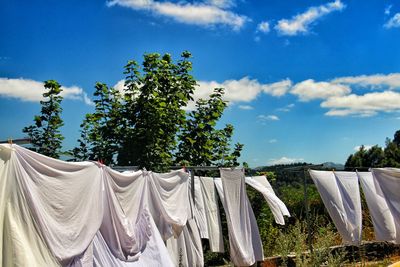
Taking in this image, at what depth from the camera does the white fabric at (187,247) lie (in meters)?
6.10

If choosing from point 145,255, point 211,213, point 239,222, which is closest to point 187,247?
point 211,213

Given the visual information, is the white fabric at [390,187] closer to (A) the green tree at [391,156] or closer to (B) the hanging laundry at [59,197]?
(B) the hanging laundry at [59,197]

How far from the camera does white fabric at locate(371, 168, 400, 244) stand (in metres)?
8.20

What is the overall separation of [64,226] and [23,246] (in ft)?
1.86

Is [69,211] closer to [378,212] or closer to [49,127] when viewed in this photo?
[49,127]

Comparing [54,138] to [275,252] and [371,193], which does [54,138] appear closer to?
[275,252]

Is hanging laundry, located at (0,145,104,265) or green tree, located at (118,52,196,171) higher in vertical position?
green tree, located at (118,52,196,171)

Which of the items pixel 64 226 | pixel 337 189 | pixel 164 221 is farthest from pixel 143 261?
Answer: pixel 337 189

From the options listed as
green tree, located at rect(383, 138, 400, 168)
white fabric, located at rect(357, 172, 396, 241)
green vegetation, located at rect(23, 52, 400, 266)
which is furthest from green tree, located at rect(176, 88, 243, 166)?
green tree, located at rect(383, 138, 400, 168)

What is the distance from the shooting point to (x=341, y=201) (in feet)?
25.3

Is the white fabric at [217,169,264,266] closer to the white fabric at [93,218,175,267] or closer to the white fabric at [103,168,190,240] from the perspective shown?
the white fabric at [103,168,190,240]

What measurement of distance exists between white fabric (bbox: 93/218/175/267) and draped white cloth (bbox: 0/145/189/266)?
0.05 ft

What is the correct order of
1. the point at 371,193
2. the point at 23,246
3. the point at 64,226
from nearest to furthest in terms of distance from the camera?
the point at 23,246 < the point at 64,226 < the point at 371,193

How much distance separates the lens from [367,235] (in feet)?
33.2
